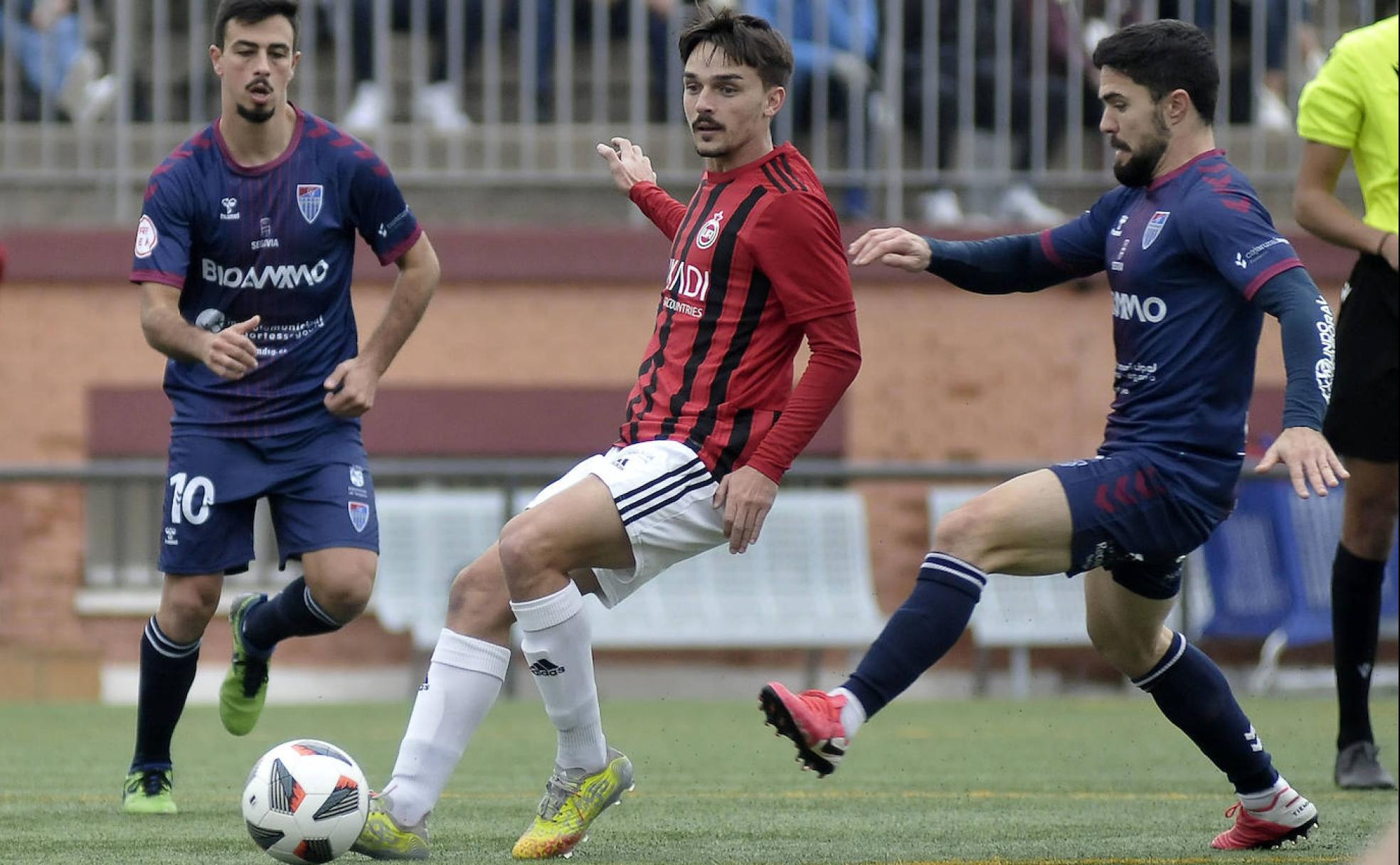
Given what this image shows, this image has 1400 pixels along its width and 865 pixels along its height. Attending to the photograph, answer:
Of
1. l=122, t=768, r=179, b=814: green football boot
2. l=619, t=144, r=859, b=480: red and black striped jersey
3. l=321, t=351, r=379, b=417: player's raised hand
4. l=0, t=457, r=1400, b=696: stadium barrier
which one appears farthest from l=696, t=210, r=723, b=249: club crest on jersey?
l=0, t=457, r=1400, b=696: stadium barrier

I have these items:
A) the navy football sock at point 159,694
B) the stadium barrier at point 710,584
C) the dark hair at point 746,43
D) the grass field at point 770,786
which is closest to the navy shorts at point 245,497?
the navy football sock at point 159,694

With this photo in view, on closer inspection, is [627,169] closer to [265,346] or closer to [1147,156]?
[265,346]

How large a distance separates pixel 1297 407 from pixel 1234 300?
0.51m

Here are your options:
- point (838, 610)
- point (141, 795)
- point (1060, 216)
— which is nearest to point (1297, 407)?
point (141, 795)

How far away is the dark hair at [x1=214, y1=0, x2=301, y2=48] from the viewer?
5957mm

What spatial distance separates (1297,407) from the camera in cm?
457

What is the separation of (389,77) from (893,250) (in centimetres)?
822

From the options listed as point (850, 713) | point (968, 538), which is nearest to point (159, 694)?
point (850, 713)

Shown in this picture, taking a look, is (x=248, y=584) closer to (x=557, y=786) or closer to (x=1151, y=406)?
(x=557, y=786)

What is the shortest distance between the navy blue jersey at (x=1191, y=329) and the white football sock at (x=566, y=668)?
1.34 m

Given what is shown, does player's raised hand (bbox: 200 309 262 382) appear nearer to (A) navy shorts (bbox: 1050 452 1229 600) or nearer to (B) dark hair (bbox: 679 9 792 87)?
(B) dark hair (bbox: 679 9 792 87)

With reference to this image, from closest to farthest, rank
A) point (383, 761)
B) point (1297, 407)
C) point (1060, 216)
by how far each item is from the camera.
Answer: point (1297, 407) < point (383, 761) < point (1060, 216)

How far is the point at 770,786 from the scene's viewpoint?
7.14 m

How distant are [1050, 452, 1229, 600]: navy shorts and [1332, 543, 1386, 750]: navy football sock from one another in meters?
1.66
